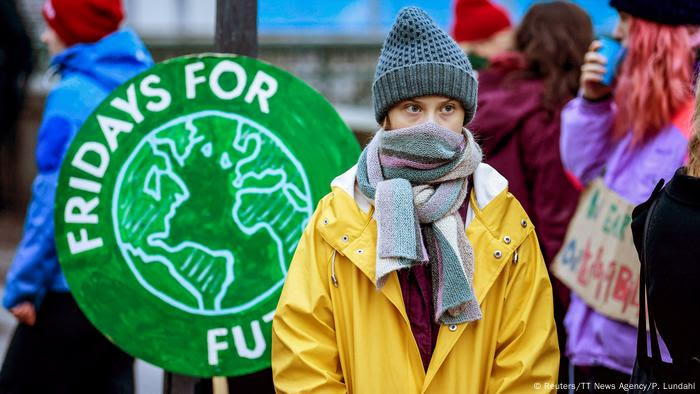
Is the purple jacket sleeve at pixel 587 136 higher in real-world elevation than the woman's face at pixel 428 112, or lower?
lower

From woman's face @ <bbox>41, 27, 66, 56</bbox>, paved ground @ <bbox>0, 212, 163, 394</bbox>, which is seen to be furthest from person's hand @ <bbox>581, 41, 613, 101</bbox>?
paved ground @ <bbox>0, 212, 163, 394</bbox>

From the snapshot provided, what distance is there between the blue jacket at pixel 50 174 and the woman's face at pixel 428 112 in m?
1.68

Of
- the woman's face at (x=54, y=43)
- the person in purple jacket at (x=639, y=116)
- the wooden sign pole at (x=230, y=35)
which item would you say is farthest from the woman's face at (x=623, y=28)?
the woman's face at (x=54, y=43)

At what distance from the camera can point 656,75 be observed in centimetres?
382

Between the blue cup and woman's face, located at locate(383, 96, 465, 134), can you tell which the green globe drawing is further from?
the blue cup

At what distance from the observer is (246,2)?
3.81 metres

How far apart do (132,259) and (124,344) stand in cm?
27

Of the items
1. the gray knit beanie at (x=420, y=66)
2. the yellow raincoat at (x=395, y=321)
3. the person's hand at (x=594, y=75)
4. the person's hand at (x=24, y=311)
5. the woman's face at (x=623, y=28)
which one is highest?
the gray knit beanie at (x=420, y=66)

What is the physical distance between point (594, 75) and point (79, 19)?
6.67 ft

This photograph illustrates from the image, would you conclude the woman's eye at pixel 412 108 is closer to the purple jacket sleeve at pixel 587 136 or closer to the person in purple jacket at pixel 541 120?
the purple jacket sleeve at pixel 587 136

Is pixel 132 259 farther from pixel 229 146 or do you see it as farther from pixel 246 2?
pixel 246 2

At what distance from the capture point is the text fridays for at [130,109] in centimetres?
368

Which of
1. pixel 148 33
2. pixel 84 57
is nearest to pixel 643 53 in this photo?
pixel 84 57

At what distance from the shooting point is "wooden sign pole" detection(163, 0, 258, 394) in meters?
3.81
